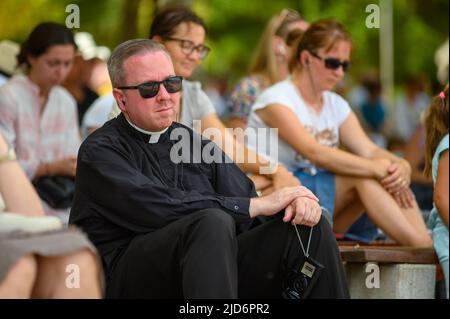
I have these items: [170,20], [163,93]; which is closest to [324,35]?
[170,20]

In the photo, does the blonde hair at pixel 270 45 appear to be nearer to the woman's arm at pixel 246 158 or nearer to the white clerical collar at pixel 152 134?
the woman's arm at pixel 246 158

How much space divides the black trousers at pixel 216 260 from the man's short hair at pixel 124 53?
2.57 feet

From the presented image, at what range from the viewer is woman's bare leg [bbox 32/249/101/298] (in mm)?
3484

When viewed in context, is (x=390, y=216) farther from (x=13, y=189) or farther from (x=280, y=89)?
(x=13, y=189)

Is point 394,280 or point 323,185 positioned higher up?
point 323,185

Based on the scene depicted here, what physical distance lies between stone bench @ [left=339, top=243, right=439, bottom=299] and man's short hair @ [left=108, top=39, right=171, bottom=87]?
1.52 metres

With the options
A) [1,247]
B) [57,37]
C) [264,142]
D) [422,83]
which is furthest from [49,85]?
[422,83]

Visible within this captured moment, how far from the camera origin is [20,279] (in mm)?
3385

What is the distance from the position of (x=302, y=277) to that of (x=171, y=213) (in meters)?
0.62

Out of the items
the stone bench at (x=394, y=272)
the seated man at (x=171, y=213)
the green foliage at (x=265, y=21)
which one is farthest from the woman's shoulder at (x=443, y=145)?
the green foliage at (x=265, y=21)

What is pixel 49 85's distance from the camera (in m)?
6.48

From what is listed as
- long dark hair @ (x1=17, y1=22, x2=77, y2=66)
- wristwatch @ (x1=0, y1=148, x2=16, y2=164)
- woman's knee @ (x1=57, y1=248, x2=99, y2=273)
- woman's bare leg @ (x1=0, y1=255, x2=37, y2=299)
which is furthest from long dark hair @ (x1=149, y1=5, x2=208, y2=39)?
woman's bare leg @ (x1=0, y1=255, x2=37, y2=299)

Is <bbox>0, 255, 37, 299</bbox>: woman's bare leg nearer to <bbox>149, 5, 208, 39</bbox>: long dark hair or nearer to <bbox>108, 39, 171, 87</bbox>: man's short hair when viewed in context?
<bbox>108, 39, 171, 87</bbox>: man's short hair
